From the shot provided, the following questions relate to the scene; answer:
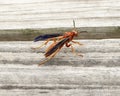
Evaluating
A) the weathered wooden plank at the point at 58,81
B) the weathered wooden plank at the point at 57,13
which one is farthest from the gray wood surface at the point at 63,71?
the weathered wooden plank at the point at 57,13

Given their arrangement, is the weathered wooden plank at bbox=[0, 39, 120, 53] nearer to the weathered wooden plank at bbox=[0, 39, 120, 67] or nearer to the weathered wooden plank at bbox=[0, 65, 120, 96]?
the weathered wooden plank at bbox=[0, 39, 120, 67]

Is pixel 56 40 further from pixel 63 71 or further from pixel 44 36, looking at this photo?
pixel 63 71

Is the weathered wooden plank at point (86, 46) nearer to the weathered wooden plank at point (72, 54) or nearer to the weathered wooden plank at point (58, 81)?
the weathered wooden plank at point (72, 54)

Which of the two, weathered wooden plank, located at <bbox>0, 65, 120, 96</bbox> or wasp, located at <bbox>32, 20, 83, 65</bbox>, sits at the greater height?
weathered wooden plank, located at <bbox>0, 65, 120, 96</bbox>

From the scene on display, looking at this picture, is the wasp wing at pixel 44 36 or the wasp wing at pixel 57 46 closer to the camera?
the wasp wing at pixel 57 46

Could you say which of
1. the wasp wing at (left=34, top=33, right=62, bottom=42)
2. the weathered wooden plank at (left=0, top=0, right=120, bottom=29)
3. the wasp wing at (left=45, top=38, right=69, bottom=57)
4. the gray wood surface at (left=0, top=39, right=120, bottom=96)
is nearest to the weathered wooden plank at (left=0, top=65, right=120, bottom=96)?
the gray wood surface at (left=0, top=39, right=120, bottom=96)

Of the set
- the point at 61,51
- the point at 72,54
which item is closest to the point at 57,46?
the point at 61,51

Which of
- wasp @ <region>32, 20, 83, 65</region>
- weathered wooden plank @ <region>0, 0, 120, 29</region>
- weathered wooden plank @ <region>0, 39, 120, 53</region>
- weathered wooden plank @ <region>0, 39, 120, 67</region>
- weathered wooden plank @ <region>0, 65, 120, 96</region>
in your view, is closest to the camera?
weathered wooden plank @ <region>0, 65, 120, 96</region>
